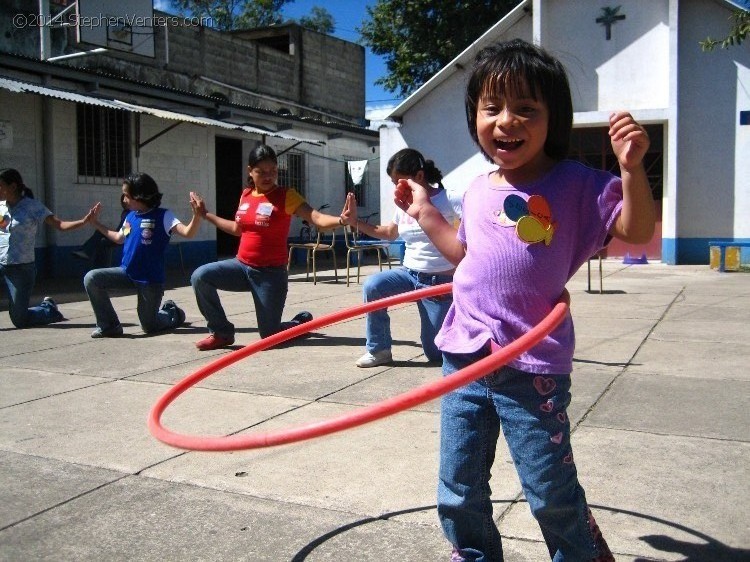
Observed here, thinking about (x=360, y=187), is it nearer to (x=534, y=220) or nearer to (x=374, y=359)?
(x=374, y=359)

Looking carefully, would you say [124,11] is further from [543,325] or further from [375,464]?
[543,325]

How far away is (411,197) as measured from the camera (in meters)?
3.08

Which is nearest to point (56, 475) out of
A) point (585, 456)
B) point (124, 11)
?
point (585, 456)

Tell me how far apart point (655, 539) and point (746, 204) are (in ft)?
51.3

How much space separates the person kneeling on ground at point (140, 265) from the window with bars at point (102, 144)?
7977 mm

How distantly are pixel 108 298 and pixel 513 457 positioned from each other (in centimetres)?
675

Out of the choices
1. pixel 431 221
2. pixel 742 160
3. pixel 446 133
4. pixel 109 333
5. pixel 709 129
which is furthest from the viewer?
pixel 446 133

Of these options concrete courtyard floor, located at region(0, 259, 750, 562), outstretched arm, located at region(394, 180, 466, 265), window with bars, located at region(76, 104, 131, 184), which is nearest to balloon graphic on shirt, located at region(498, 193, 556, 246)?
outstretched arm, located at region(394, 180, 466, 265)

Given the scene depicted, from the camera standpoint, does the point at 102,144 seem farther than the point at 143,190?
Yes

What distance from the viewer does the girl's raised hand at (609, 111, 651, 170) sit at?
233cm

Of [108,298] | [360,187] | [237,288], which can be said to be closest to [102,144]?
[108,298]

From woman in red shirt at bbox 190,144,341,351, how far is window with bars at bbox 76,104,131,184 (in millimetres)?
9234

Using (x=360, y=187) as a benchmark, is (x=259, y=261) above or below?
below

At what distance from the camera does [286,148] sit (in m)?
21.9
